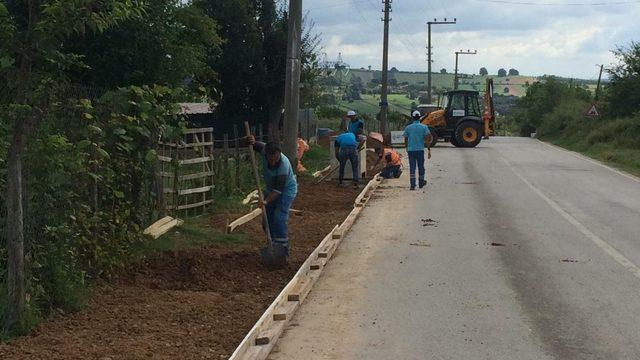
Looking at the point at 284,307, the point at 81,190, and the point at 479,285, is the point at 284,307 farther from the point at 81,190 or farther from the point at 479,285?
the point at 479,285

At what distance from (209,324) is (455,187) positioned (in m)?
13.2

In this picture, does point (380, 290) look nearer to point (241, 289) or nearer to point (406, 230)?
point (241, 289)

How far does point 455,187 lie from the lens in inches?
750

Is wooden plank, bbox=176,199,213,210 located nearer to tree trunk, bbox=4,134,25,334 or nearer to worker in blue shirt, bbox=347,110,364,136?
tree trunk, bbox=4,134,25,334

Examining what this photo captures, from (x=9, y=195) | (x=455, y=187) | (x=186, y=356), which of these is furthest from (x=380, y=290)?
(x=455, y=187)

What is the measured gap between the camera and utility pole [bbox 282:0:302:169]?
17.4 m

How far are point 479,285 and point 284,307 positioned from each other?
2.39 metres

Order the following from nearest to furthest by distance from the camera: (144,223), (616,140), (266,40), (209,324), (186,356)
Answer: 1. (186,356)
2. (209,324)
3. (144,223)
4. (266,40)
5. (616,140)

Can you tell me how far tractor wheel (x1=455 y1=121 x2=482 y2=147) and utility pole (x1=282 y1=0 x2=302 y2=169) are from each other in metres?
20.7

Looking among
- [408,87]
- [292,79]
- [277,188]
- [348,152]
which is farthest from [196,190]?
[408,87]

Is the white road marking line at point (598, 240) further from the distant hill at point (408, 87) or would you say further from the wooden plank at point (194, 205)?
the distant hill at point (408, 87)

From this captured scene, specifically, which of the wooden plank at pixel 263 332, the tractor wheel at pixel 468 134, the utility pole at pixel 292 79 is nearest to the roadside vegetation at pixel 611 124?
the tractor wheel at pixel 468 134

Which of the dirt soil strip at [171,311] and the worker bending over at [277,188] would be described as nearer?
the dirt soil strip at [171,311]

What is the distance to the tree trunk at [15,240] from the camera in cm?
566
